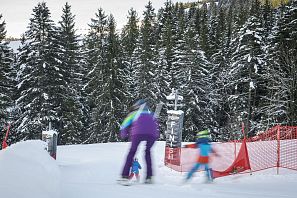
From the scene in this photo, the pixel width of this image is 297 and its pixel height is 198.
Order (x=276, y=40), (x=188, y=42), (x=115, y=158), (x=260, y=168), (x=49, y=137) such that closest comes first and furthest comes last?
(x=260, y=168), (x=49, y=137), (x=115, y=158), (x=276, y=40), (x=188, y=42)

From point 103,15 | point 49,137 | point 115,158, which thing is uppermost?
point 103,15

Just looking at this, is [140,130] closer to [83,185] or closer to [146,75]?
[83,185]

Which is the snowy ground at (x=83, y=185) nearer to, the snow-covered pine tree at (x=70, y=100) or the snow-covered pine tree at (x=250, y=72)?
the snow-covered pine tree at (x=250, y=72)

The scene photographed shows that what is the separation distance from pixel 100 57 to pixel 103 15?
8.92 m

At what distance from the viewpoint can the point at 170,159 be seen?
14055 mm

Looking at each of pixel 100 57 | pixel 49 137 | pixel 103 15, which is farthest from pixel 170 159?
pixel 103 15

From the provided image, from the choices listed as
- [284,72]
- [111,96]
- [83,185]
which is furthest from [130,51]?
[83,185]

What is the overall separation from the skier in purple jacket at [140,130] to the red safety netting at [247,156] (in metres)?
3.29

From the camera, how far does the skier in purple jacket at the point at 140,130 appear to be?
6.96 metres

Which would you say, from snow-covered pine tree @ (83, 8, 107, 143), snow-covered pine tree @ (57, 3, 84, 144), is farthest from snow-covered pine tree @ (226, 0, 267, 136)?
snow-covered pine tree @ (57, 3, 84, 144)

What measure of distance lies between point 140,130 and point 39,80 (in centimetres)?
2820

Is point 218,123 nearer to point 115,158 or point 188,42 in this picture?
point 188,42

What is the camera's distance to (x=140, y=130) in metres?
6.98

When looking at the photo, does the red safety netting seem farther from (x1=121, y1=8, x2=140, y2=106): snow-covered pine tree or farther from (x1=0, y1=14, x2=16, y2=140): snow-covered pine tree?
(x1=121, y1=8, x2=140, y2=106): snow-covered pine tree
